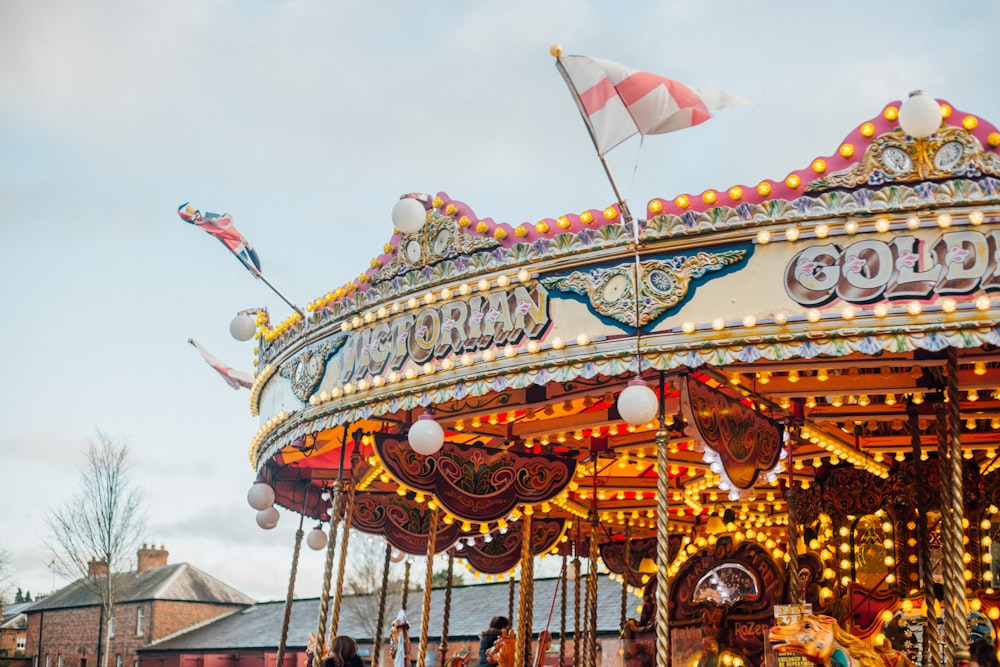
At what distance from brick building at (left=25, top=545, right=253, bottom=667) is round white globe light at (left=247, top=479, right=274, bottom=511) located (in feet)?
91.2

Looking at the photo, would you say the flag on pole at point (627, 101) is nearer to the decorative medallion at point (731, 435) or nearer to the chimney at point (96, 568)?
the decorative medallion at point (731, 435)

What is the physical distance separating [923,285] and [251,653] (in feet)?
103

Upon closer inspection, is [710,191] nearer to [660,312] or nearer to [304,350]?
[660,312]

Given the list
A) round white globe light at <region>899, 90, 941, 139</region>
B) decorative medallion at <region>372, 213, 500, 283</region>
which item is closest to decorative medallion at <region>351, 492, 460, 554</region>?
decorative medallion at <region>372, 213, 500, 283</region>

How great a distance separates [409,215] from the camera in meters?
8.11

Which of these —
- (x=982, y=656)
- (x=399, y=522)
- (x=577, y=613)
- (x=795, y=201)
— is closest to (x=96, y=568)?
(x=399, y=522)

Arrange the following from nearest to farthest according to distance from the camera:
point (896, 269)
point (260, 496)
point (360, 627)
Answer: point (896, 269) < point (260, 496) < point (360, 627)

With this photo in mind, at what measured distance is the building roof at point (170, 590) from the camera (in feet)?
129

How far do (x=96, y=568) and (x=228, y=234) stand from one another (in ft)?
62.4

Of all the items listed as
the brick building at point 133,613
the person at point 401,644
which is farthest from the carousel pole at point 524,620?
the brick building at point 133,613

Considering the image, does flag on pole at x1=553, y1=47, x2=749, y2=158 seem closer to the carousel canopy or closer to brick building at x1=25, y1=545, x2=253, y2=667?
the carousel canopy

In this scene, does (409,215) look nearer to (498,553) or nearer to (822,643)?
(822,643)

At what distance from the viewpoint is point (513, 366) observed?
746 cm

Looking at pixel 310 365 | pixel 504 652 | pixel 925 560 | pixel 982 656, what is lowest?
pixel 504 652
